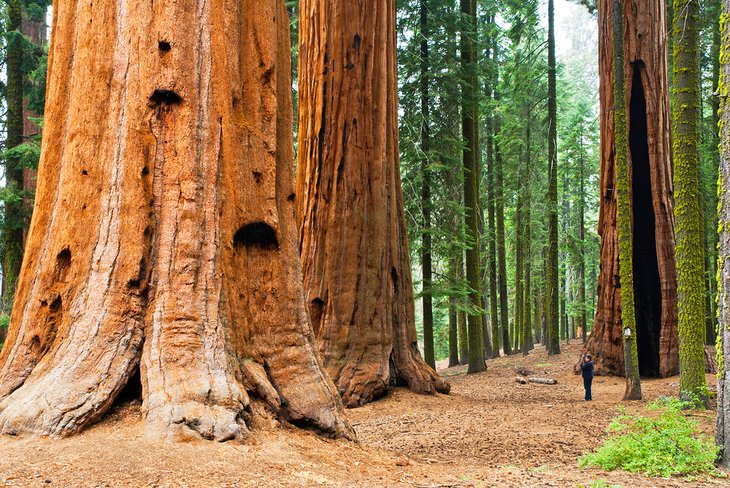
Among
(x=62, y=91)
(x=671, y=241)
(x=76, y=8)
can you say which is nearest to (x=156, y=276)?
(x=62, y=91)

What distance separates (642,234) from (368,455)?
1301 cm

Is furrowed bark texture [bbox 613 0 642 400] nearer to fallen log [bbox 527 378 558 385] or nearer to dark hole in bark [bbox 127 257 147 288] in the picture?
fallen log [bbox 527 378 558 385]

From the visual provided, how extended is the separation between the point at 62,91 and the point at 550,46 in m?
21.2

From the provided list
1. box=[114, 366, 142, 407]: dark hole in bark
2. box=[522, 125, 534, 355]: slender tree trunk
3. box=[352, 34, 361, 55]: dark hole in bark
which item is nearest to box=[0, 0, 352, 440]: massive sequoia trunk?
box=[114, 366, 142, 407]: dark hole in bark

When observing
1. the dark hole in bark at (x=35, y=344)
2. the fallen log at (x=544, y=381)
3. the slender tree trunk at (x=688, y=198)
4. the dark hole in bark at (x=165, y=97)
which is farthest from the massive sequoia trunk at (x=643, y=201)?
the dark hole in bark at (x=35, y=344)

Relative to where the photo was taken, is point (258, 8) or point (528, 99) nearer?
point (258, 8)

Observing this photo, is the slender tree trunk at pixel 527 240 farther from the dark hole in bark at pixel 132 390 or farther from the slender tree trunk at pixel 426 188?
the dark hole in bark at pixel 132 390

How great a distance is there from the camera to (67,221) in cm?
498

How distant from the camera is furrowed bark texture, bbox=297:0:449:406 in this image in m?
11.4

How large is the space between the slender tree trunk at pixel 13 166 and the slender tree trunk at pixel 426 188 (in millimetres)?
10792

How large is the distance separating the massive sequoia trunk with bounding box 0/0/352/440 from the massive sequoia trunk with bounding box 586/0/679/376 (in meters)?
11.9

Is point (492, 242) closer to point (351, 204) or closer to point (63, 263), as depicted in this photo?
point (351, 204)

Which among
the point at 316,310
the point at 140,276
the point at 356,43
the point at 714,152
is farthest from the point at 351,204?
the point at 714,152

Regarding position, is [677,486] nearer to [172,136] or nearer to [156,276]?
[156,276]
